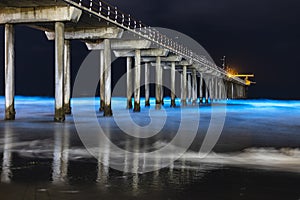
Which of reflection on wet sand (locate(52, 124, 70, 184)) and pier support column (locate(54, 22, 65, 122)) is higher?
pier support column (locate(54, 22, 65, 122))

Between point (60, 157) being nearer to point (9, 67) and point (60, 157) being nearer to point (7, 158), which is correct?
point (7, 158)

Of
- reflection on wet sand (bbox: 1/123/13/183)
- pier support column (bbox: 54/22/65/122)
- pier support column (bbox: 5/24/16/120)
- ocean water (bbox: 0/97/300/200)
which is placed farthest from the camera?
pier support column (bbox: 5/24/16/120)

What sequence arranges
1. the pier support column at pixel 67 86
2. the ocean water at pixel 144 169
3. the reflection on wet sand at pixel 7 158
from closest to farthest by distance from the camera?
1. the ocean water at pixel 144 169
2. the reflection on wet sand at pixel 7 158
3. the pier support column at pixel 67 86

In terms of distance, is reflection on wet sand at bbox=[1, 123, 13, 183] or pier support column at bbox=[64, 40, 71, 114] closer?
reflection on wet sand at bbox=[1, 123, 13, 183]

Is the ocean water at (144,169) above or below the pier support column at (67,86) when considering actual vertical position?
below

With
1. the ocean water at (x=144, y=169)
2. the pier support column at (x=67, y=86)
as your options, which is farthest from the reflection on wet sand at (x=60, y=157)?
the pier support column at (x=67, y=86)

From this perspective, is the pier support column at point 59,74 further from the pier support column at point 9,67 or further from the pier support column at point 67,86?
the pier support column at point 67,86

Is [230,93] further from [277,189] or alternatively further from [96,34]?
[277,189]

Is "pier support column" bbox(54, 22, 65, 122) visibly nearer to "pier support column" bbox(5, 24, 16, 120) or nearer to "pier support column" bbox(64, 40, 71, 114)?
"pier support column" bbox(5, 24, 16, 120)

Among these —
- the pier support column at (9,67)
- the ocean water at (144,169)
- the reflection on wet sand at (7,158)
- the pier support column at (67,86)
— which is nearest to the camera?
the ocean water at (144,169)

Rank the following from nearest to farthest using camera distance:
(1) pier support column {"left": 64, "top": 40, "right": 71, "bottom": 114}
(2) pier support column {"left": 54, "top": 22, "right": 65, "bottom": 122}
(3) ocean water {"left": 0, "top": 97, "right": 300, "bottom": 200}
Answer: (3) ocean water {"left": 0, "top": 97, "right": 300, "bottom": 200}, (2) pier support column {"left": 54, "top": 22, "right": 65, "bottom": 122}, (1) pier support column {"left": 64, "top": 40, "right": 71, "bottom": 114}

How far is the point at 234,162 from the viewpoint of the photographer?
10445 millimetres

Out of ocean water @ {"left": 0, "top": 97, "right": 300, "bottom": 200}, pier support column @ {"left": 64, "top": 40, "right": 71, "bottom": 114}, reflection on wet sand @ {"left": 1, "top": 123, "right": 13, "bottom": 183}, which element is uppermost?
pier support column @ {"left": 64, "top": 40, "right": 71, "bottom": 114}

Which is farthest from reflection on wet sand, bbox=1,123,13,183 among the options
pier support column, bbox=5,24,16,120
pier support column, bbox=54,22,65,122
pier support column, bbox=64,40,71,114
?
pier support column, bbox=64,40,71,114
